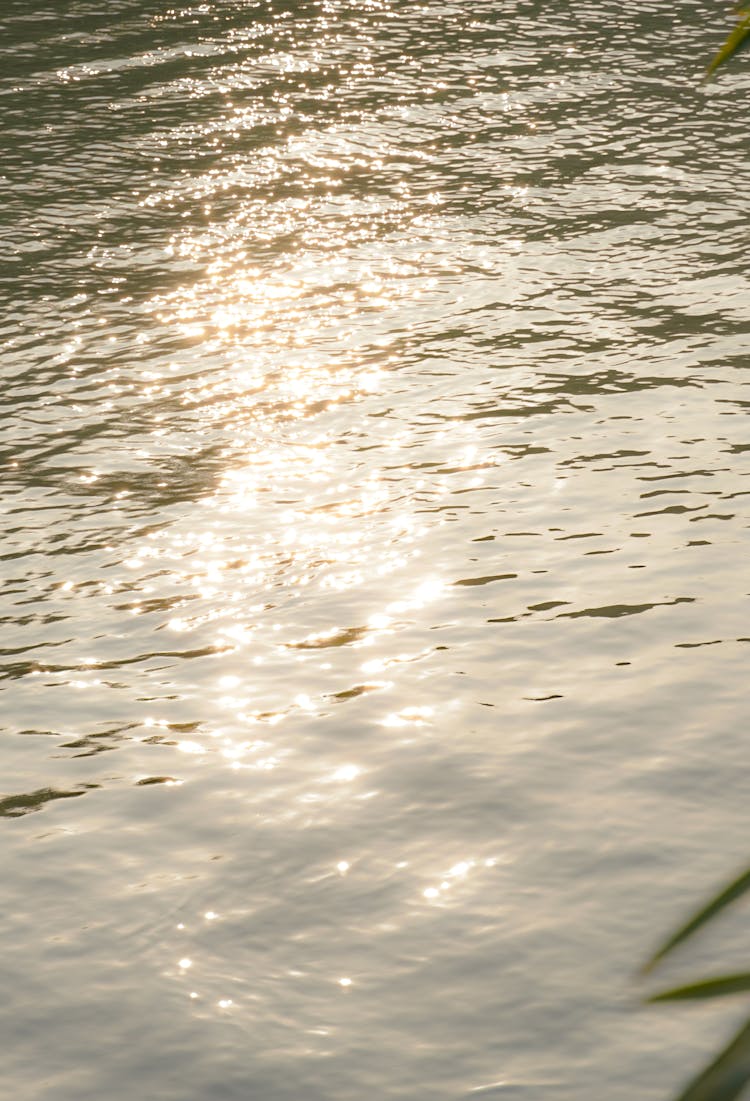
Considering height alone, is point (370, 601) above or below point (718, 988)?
below

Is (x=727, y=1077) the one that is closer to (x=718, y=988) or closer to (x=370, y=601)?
(x=718, y=988)

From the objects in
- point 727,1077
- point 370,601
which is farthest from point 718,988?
point 370,601

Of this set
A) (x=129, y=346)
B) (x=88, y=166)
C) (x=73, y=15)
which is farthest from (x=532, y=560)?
(x=73, y=15)

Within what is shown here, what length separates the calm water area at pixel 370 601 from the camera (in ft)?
4.42

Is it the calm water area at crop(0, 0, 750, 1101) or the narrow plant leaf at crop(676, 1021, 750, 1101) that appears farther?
the calm water area at crop(0, 0, 750, 1101)

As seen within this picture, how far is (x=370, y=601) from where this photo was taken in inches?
77.5

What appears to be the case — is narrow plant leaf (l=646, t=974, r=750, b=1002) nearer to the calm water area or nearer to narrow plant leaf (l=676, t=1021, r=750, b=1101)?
narrow plant leaf (l=676, t=1021, r=750, b=1101)

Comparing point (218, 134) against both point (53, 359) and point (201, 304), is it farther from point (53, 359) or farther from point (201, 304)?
point (53, 359)

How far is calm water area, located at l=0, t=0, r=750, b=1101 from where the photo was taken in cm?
135

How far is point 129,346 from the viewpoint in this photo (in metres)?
2.74

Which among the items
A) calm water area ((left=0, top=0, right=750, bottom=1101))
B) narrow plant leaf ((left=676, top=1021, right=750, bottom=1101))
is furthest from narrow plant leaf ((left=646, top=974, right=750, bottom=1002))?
calm water area ((left=0, top=0, right=750, bottom=1101))

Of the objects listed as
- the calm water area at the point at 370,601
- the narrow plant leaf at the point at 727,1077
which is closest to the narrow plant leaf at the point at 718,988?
the narrow plant leaf at the point at 727,1077

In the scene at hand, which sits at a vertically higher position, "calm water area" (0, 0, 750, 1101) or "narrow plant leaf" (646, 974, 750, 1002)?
"narrow plant leaf" (646, 974, 750, 1002)

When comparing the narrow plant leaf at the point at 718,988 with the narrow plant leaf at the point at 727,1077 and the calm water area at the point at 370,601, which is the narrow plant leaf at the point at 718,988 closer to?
the narrow plant leaf at the point at 727,1077
